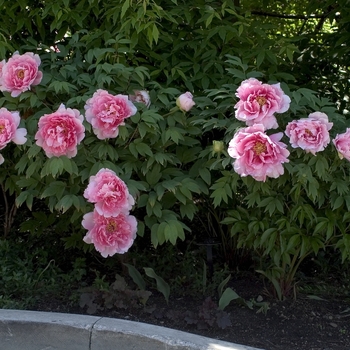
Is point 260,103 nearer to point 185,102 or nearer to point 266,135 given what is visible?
point 266,135

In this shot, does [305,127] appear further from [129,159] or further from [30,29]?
[30,29]

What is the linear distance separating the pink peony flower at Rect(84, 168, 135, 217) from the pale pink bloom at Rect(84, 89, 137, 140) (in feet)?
0.77

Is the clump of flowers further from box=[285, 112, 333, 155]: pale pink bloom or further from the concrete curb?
box=[285, 112, 333, 155]: pale pink bloom

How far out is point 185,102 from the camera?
3686mm

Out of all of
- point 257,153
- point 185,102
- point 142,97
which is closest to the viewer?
point 257,153

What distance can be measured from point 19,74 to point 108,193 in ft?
2.88

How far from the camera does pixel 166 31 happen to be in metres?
4.32

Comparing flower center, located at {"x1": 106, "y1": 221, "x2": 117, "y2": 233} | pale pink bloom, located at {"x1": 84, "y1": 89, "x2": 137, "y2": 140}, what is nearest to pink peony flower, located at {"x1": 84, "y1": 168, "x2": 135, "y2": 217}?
flower center, located at {"x1": 106, "y1": 221, "x2": 117, "y2": 233}

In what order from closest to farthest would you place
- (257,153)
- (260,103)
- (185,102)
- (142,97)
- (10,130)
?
(257,153)
(260,103)
(10,130)
(185,102)
(142,97)

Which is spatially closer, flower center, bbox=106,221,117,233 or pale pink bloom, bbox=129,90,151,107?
flower center, bbox=106,221,117,233

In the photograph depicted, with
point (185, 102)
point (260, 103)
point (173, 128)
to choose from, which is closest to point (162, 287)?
point (173, 128)

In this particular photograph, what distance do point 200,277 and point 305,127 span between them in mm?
1323

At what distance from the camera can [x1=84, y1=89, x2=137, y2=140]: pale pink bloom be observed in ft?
11.6

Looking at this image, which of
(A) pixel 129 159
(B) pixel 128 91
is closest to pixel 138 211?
(A) pixel 129 159
